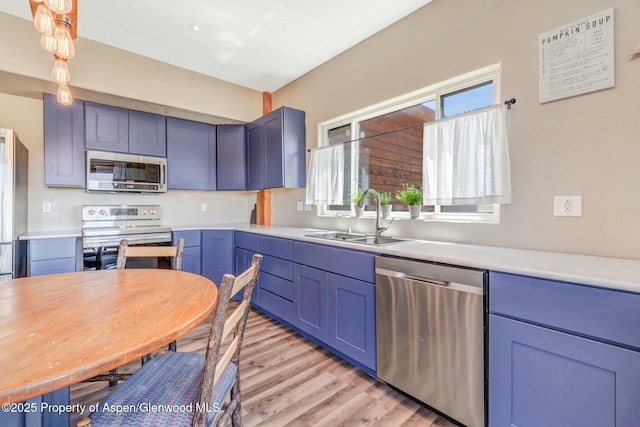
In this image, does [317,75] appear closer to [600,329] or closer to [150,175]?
[150,175]

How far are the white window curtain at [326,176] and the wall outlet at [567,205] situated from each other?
5.40 ft

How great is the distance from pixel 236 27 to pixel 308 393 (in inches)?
116

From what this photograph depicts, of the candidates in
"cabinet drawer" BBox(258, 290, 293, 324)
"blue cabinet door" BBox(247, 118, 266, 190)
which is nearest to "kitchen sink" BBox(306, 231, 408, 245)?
"cabinet drawer" BBox(258, 290, 293, 324)

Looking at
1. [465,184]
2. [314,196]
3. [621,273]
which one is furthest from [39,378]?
[314,196]

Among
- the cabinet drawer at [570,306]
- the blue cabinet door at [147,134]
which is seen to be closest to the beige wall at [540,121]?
the cabinet drawer at [570,306]

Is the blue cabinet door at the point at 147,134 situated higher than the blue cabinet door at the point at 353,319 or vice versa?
the blue cabinet door at the point at 147,134

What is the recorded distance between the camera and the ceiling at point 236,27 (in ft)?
7.22

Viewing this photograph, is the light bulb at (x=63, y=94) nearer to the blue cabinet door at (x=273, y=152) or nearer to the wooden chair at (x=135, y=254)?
the wooden chair at (x=135, y=254)

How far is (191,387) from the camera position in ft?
3.30

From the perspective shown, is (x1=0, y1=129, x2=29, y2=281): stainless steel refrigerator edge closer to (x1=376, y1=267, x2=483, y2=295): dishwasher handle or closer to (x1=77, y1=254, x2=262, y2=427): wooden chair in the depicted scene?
(x1=77, y1=254, x2=262, y2=427): wooden chair

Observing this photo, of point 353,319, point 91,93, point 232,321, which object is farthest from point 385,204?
point 91,93

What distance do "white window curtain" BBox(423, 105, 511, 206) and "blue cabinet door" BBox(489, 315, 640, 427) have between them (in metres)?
0.83

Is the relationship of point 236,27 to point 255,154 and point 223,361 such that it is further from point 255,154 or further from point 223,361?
point 223,361

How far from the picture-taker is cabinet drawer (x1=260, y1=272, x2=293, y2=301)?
8.28 feet
